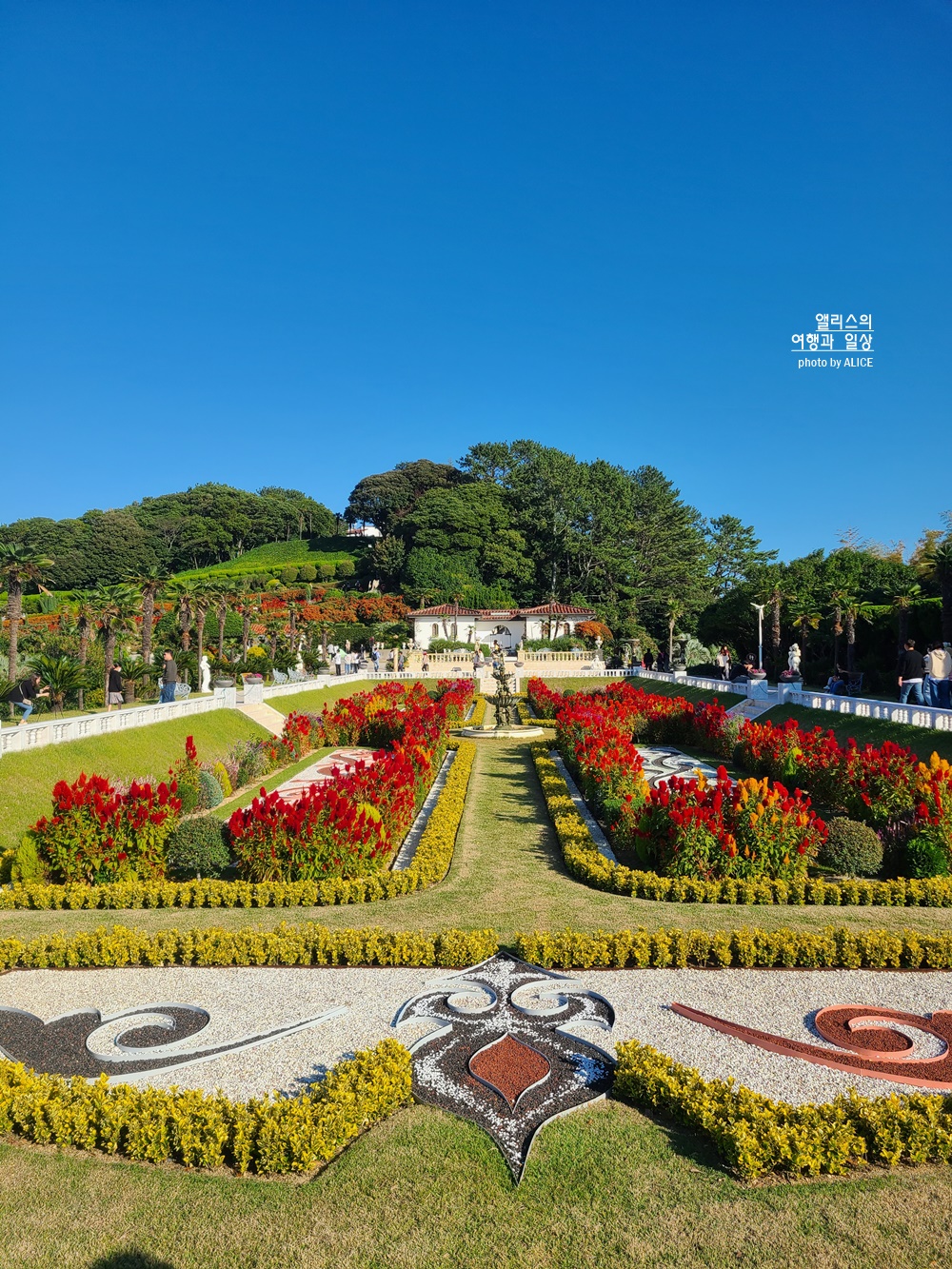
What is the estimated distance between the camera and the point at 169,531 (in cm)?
9769

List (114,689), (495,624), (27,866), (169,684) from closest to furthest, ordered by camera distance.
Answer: (27,866) → (114,689) → (169,684) → (495,624)

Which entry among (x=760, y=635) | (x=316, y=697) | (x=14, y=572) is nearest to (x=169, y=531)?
(x=316, y=697)

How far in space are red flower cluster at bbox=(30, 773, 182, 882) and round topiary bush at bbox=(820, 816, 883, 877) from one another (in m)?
8.24

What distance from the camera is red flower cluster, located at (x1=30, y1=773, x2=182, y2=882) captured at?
9750 millimetres

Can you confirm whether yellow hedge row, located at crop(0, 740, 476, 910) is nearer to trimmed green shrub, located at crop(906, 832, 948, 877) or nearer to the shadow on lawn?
the shadow on lawn

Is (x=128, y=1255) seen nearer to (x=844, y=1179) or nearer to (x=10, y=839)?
(x=844, y=1179)

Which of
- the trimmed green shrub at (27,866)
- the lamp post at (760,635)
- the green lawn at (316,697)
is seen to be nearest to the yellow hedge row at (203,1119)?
the trimmed green shrub at (27,866)

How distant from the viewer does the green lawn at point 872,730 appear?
14.7 metres

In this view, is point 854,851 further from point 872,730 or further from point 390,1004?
point 872,730

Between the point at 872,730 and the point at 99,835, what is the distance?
1493 centimetres

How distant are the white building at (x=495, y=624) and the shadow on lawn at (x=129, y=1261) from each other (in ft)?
192

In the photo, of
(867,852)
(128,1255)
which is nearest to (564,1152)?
(128,1255)

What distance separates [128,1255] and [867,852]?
879 centimetres

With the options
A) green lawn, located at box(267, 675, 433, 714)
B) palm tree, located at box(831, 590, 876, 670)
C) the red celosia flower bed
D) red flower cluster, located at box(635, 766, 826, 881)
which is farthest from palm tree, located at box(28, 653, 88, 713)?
palm tree, located at box(831, 590, 876, 670)
